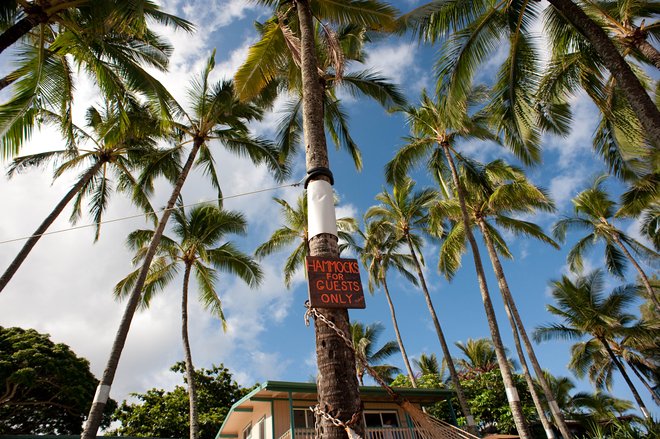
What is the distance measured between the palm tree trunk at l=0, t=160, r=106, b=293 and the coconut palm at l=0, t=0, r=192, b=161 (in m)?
2.64

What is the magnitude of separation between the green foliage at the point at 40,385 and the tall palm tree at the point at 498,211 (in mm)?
17846

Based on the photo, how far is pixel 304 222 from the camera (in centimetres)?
2028

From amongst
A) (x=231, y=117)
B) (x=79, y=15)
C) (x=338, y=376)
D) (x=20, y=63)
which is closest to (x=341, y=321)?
(x=338, y=376)

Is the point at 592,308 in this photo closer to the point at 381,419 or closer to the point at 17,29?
the point at 381,419

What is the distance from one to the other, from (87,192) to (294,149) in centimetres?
729

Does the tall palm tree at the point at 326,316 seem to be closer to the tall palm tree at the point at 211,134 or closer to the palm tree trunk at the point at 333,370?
the palm tree trunk at the point at 333,370

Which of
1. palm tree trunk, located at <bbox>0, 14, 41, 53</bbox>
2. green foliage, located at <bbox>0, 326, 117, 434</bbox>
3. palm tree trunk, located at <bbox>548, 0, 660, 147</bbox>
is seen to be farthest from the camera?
green foliage, located at <bbox>0, 326, 117, 434</bbox>

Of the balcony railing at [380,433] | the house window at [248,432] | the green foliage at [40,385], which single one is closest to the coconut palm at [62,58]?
the balcony railing at [380,433]

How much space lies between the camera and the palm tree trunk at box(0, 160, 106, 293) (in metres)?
10.4

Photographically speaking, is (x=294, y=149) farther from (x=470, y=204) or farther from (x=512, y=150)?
(x=470, y=204)

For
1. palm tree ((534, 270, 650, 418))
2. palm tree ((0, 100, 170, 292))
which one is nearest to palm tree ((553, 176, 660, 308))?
palm tree ((534, 270, 650, 418))

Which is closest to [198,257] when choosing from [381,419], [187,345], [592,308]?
[187,345]

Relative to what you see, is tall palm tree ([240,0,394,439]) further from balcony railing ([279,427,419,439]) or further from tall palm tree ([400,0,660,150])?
balcony railing ([279,427,419,439])

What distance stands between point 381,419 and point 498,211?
31.4 feet
